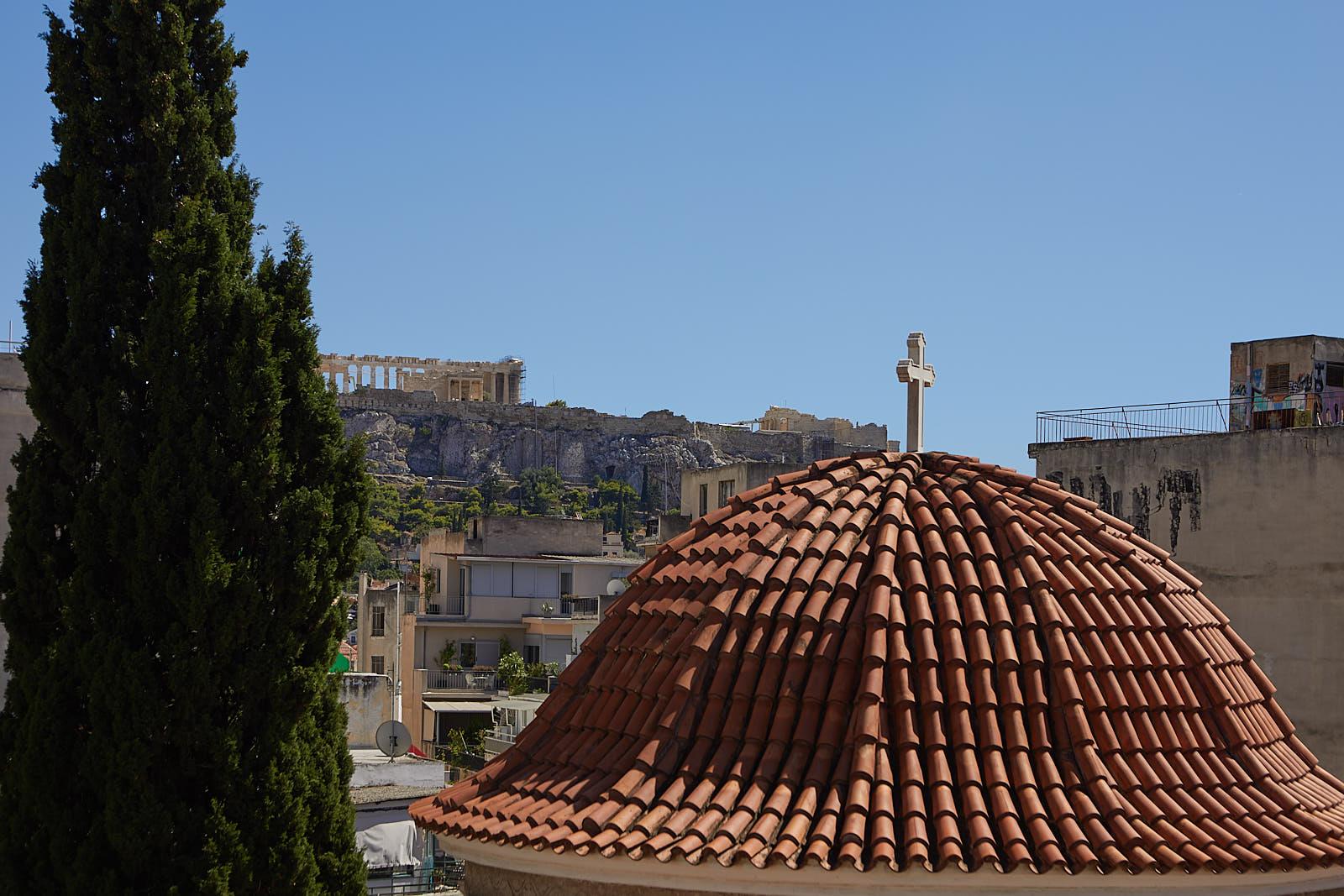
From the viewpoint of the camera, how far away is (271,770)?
38.6ft

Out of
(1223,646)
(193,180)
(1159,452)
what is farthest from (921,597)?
(1159,452)

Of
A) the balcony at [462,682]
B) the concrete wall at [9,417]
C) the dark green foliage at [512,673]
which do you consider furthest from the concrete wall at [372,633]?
the concrete wall at [9,417]

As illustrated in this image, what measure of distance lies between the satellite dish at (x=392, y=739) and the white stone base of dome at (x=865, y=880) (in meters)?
19.0

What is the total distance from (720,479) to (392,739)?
13.5m

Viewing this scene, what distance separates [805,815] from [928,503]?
2.13 meters

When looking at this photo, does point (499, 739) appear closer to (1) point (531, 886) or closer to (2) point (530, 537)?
(1) point (531, 886)

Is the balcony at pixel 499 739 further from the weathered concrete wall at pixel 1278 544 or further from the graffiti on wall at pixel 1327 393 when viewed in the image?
the graffiti on wall at pixel 1327 393

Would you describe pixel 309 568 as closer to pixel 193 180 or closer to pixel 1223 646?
pixel 193 180

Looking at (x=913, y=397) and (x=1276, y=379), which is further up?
(x=1276, y=379)

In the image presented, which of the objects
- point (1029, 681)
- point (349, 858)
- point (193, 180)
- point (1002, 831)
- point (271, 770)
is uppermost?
point (193, 180)

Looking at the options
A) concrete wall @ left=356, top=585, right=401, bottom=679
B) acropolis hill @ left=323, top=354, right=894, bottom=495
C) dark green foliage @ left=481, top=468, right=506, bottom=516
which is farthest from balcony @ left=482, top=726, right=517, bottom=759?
acropolis hill @ left=323, top=354, right=894, bottom=495

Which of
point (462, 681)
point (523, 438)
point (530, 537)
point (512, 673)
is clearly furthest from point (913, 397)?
point (523, 438)

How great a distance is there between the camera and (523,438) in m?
182

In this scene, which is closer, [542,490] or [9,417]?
[9,417]
